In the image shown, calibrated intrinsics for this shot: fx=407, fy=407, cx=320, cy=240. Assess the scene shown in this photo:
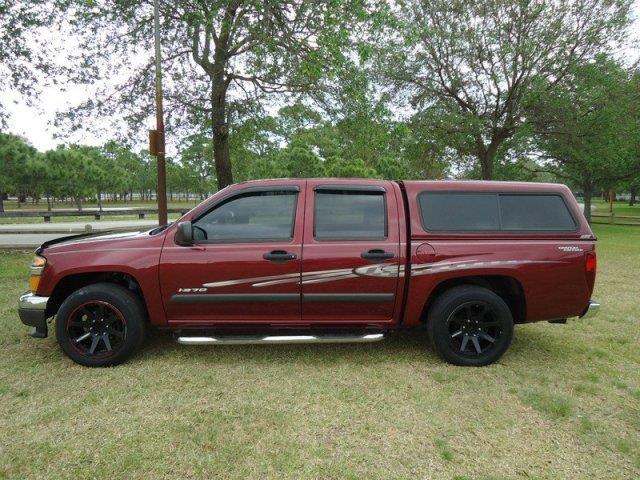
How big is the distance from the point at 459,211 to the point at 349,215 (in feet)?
3.42

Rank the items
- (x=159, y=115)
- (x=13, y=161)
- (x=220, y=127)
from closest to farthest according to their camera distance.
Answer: (x=159, y=115)
(x=220, y=127)
(x=13, y=161)

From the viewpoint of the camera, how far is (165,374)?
3.60 meters

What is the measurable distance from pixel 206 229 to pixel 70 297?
137cm

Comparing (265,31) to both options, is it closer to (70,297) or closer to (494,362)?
(70,297)

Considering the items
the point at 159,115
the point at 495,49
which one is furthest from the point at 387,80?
the point at 159,115

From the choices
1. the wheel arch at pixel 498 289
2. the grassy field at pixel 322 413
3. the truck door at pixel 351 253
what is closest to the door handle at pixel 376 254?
the truck door at pixel 351 253

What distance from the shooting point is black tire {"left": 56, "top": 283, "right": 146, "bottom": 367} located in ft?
12.1

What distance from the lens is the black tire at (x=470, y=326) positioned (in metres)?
3.75

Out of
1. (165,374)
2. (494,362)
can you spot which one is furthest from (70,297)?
(494,362)

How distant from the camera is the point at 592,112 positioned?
15.4 metres

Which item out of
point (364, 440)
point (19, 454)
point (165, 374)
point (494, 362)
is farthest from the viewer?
point (494, 362)

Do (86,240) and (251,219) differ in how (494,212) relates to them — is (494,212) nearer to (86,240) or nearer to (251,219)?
(251,219)

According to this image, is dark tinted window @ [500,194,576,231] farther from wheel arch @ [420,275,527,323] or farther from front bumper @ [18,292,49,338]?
front bumper @ [18,292,49,338]

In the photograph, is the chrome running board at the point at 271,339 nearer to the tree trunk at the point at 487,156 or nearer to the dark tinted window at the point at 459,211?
the dark tinted window at the point at 459,211
